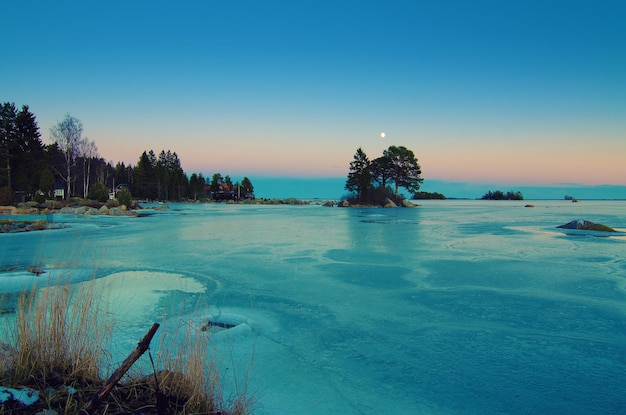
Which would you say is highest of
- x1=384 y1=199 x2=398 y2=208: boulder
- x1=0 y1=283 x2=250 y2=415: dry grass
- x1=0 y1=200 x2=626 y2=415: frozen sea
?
x1=384 y1=199 x2=398 y2=208: boulder

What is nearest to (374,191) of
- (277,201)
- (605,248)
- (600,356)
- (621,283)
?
(277,201)

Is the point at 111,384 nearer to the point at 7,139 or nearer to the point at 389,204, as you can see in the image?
the point at 7,139

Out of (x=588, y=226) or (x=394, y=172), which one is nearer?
(x=588, y=226)

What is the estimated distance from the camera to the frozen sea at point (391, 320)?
11.4ft

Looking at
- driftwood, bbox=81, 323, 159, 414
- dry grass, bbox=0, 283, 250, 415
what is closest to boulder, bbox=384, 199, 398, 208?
dry grass, bbox=0, 283, 250, 415

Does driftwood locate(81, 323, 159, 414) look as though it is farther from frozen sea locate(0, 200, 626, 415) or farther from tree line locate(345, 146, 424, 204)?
tree line locate(345, 146, 424, 204)

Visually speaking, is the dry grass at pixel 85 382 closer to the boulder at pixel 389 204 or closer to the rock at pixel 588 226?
the rock at pixel 588 226

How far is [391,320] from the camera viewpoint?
5.63 metres

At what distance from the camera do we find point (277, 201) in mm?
81562

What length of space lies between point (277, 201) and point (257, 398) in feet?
258

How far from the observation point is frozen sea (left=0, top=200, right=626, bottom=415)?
349cm

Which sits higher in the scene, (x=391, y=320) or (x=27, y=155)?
(x=27, y=155)

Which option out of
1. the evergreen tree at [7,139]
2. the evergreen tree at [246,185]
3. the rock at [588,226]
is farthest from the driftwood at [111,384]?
the evergreen tree at [246,185]

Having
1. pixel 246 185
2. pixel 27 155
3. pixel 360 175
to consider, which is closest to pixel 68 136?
pixel 27 155
